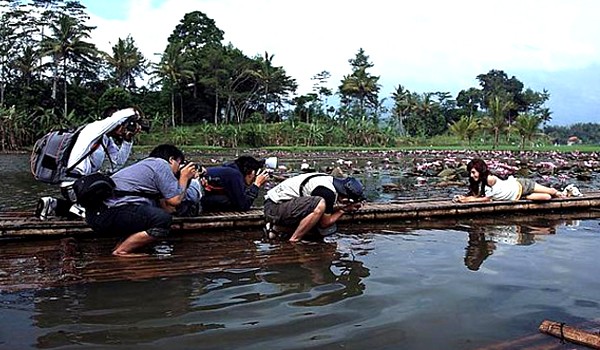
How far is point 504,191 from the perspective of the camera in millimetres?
8719

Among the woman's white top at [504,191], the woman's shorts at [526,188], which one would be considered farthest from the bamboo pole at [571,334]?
the woman's shorts at [526,188]

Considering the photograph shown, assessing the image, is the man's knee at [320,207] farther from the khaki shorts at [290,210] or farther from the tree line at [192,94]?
the tree line at [192,94]

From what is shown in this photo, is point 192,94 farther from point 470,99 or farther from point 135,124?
point 135,124

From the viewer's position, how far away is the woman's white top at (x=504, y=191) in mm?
8727

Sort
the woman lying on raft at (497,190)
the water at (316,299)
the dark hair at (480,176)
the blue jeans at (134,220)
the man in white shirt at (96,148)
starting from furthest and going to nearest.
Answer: the woman lying on raft at (497,190) → the dark hair at (480,176) → the man in white shirt at (96,148) → the blue jeans at (134,220) → the water at (316,299)

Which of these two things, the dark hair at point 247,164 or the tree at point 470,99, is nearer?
the dark hair at point 247,164

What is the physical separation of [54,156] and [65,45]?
46342mm

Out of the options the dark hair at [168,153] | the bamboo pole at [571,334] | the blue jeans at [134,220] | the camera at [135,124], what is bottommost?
the bamboo pole at [571,334]

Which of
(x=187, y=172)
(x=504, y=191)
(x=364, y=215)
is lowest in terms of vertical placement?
(x=364, y=215)

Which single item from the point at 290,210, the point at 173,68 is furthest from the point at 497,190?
the point at 173,68

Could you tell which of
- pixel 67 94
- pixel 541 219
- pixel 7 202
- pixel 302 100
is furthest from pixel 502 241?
pixel 302 100

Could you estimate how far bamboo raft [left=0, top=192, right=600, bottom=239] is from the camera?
20.1ft

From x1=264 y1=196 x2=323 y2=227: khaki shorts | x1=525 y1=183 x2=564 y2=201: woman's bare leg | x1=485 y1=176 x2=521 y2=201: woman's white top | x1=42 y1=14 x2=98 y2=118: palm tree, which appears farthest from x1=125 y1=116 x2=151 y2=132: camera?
x1=42 y1=14 x2=98 y2=118: palm tree

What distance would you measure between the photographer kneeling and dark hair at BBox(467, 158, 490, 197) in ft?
14.6
